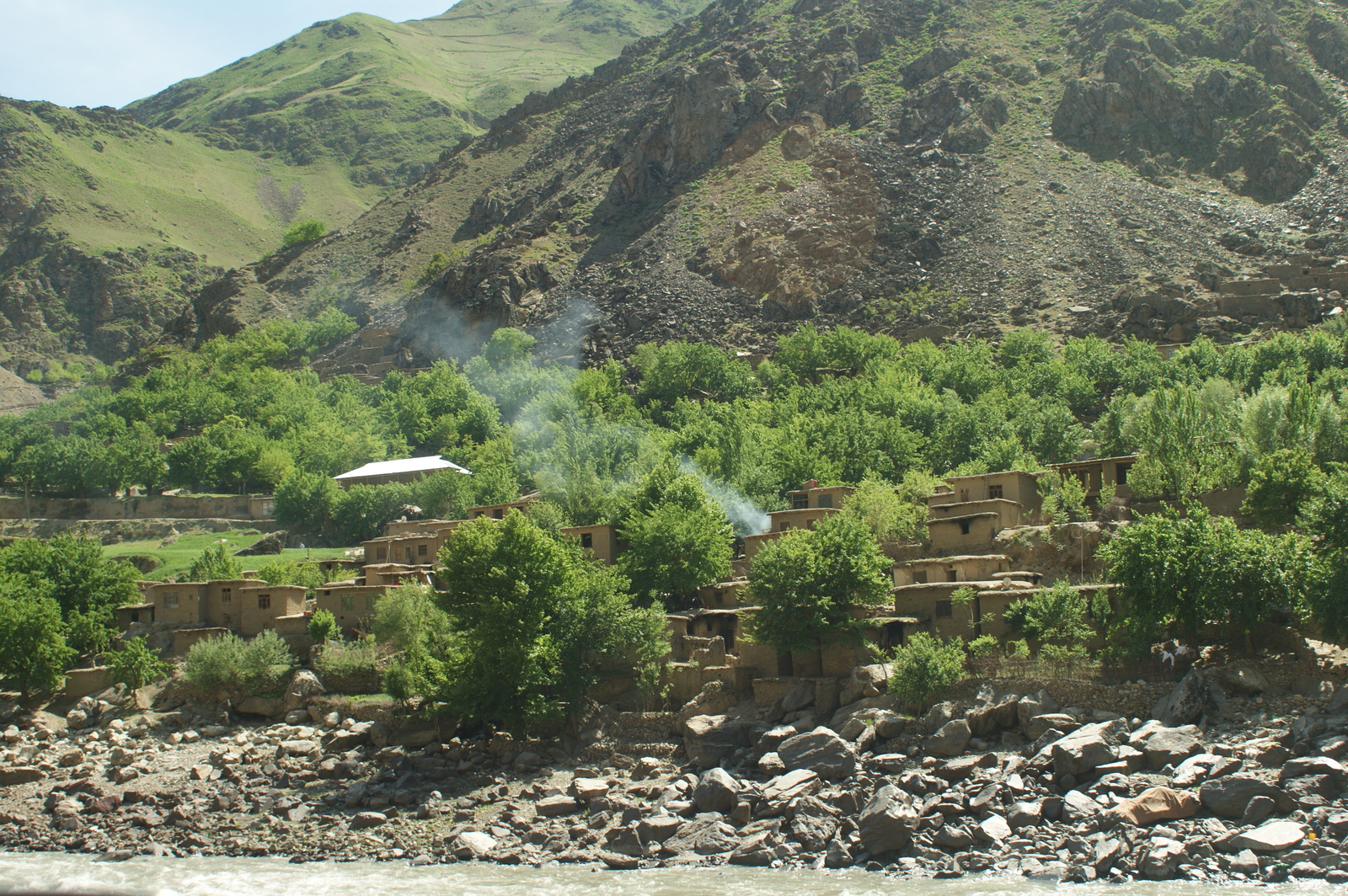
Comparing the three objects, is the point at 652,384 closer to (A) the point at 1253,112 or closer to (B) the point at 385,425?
(B) the point at 385,425

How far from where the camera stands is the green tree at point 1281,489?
4166 cm

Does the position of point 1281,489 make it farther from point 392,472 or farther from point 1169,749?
point 392,472

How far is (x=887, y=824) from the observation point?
100 ft

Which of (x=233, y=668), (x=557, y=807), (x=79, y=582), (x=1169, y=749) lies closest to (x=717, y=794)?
(x=557, y=807)

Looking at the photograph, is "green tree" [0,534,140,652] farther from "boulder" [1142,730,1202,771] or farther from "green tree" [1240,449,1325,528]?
"green tree" [1240,449,1325,528]

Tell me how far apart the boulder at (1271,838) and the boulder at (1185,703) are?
5.74 metres

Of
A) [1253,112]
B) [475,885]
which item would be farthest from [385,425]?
[1253,112]

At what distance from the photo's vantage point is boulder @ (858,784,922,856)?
3033 centimetres

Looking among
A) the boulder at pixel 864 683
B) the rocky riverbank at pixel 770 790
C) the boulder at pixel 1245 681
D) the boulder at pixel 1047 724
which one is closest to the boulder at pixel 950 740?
the rocky riverbank at pixel 770 790

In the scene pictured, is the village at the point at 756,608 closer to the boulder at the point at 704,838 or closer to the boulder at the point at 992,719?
the boulder at the point at 992,719

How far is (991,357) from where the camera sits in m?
89.5

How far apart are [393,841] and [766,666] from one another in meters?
13.6

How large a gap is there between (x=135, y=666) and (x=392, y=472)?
3259 centimetres

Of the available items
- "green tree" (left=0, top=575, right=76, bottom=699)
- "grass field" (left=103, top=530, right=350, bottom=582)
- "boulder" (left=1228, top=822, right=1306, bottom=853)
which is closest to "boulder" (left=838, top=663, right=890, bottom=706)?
"boulder" (left=1228, top=822, right=1306, bottom=853)
